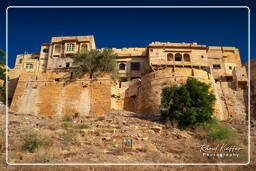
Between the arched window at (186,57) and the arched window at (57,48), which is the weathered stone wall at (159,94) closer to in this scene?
the arched window at (186,57)

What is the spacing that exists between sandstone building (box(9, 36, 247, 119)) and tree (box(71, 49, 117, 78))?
3.02ft

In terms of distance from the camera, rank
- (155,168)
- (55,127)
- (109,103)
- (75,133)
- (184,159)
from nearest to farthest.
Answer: (155,168)
(184,159)
(75,133)
(55,127)
(109,103)

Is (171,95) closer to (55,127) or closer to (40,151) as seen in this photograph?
(55,127)

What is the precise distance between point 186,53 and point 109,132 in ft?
62.0

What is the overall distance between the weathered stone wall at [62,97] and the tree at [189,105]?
229 inches

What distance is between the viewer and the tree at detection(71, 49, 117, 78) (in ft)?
66.5

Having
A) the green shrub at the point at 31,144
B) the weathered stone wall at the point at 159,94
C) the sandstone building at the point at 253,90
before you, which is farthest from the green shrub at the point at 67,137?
the sandstone building at the point at 253,90

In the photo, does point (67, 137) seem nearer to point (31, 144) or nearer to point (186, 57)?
point (31, 144)

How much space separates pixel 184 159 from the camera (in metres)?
7.00

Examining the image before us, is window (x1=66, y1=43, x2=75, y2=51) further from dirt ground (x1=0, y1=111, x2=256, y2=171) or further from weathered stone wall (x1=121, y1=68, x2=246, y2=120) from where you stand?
dirt ground (x1=0, y1=111, x2=256, y2=171)

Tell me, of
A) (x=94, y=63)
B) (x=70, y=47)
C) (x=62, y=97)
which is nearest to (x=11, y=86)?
(x=62, y=97)

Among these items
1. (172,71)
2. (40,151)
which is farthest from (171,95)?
(40,151)

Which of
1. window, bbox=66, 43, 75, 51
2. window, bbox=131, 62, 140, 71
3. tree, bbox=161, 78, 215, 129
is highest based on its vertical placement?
window, bbox=66, 43, 75, 51

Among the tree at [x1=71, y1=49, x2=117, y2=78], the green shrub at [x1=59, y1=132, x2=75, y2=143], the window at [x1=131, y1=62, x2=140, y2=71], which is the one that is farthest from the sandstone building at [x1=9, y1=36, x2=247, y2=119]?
the green shrub at [x1=59, y1=132, x2=75, y2=143]
